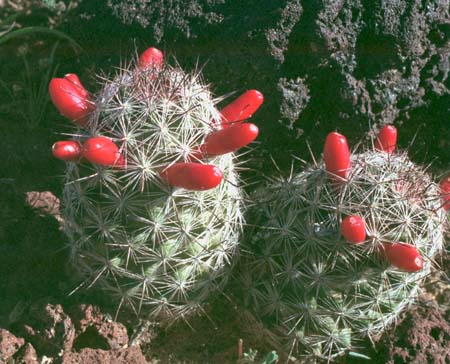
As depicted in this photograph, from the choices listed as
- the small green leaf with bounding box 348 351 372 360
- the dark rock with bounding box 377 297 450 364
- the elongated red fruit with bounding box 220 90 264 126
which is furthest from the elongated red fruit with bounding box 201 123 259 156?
the dark rock with bounding box 377 297 450 364

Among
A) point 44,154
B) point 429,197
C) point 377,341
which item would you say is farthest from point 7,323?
point 429,197

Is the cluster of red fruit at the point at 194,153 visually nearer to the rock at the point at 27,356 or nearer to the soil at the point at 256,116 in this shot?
the soil at the point at 256,116

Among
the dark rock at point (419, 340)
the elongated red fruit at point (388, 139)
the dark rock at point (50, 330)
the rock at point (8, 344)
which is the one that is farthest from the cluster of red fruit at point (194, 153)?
the dark rock at point (419, 340)

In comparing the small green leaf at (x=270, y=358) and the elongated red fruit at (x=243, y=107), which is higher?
the elongated red fruit at (x=243, y=107)

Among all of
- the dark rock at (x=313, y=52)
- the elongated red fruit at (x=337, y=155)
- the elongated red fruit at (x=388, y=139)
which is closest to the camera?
the elongated red fruit at (x=337, y=155)

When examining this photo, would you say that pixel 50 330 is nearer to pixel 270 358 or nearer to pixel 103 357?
pixel 103 357

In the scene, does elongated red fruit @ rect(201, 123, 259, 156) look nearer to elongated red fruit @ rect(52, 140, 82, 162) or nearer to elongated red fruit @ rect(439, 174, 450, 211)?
elongated red fruit @ rect(52, 140, 82, 162)

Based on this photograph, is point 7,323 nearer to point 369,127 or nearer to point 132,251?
point 132,251
